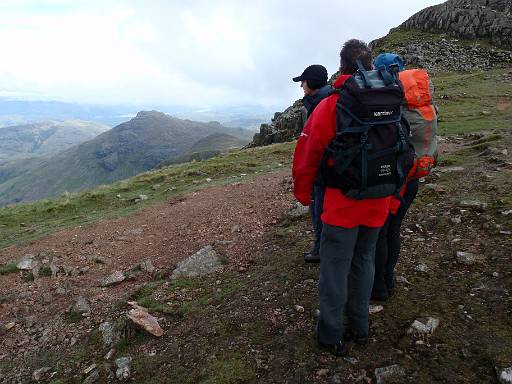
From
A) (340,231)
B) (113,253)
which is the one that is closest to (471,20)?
(113,253)

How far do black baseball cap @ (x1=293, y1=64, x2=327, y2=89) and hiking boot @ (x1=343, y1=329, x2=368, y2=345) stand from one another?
3.60m

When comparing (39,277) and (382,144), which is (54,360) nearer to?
(39,277)

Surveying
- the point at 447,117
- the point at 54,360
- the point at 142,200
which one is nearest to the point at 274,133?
the point at 447,117

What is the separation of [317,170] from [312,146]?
0.95 feet

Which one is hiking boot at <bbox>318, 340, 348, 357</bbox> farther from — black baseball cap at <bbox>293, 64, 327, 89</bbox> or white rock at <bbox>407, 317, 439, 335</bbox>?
black baseball cap at <bbox>293, 64, 327, 89</bbox>

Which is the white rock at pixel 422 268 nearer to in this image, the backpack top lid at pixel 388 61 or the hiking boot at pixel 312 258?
the hiking boot at pixel 312 258

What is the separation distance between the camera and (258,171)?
19078mm

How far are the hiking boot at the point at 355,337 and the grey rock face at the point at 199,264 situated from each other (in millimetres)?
3650

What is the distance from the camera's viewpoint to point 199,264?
28.0 ft

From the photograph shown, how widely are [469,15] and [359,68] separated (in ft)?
146

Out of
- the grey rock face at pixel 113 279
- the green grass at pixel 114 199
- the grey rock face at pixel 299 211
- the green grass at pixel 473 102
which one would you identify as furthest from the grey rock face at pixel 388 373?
the green grass at pixel 473 102

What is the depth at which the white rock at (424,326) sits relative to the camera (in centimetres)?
498

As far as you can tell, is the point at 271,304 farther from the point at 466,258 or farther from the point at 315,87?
the point at 315,87

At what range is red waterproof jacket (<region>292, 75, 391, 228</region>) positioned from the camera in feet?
14.1
